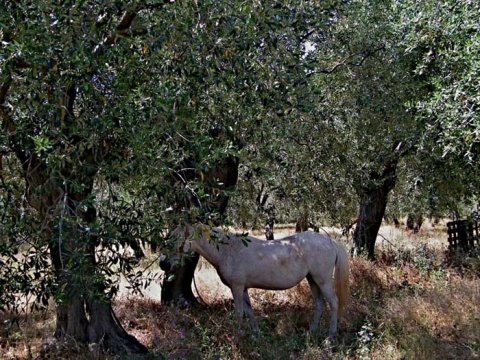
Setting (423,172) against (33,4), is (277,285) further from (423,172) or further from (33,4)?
(33,4)

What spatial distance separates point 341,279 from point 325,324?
74 cm

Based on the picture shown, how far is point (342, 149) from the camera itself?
28.1 ft

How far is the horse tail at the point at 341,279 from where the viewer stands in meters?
7.54

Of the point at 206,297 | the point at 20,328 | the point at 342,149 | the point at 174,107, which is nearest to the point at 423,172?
the point at 342,149

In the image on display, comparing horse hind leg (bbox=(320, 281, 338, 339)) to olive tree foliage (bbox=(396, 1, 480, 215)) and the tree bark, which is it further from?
the tree bark

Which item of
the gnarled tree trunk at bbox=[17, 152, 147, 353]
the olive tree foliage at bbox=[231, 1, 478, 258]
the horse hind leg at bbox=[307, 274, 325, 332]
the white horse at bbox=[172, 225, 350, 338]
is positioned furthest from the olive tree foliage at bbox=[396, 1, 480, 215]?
the gnarled tree trunk at bbox=[17, 152, 147, 353]

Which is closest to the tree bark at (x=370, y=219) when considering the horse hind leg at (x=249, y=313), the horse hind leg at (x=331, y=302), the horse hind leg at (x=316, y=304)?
the horse hind leg at (x=316, y=304)

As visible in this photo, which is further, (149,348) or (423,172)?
(423,172)

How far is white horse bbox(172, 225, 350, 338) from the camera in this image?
733 cm

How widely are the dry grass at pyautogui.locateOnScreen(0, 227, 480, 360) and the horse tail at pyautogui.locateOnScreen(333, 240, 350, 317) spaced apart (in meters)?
0.35

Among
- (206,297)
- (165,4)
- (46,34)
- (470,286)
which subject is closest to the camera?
(46,34)

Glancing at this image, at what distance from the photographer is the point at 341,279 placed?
7.62 m

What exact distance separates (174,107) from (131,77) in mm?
663

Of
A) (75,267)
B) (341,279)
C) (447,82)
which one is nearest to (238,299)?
(341,279)
